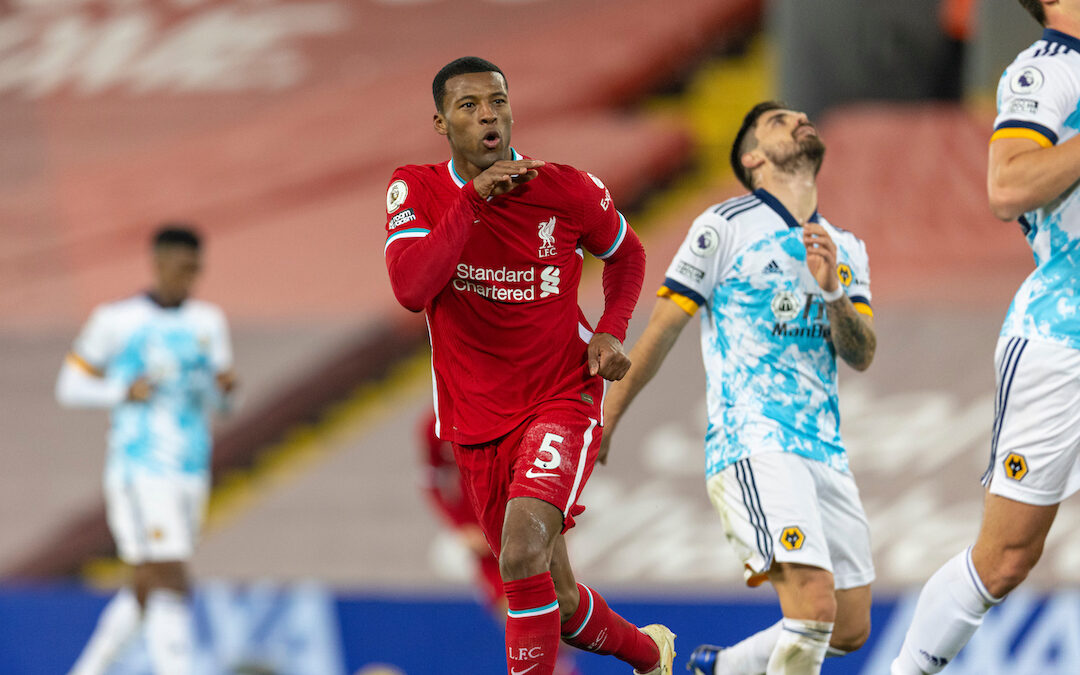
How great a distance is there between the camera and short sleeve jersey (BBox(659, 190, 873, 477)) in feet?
15.0

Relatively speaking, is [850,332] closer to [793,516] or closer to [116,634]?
[793,516]

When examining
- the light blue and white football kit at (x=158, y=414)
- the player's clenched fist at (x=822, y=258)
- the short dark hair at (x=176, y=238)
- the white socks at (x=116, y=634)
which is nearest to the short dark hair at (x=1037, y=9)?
the player's clenched fist at (x=822, y=258)

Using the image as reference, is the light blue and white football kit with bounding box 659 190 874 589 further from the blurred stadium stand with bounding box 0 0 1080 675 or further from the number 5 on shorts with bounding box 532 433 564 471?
the blurred stadium stand with bounding box 0 0 1080 675

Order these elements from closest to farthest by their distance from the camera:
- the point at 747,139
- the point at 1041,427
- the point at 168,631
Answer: the point at 1041,427, the point at 747,139, the point at 168,631

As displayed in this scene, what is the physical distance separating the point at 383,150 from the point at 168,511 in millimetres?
7297

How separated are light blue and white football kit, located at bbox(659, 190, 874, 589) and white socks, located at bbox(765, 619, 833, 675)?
209 millimetres

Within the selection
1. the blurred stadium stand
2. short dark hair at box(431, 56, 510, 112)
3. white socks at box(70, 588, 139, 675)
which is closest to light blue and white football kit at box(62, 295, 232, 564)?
white socks at box(70, 588, 139, 675)

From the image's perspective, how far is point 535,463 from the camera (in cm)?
411

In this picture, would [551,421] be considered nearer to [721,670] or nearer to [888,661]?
[721,670]

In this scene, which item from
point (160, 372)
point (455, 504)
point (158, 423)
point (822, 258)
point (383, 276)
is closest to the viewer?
point (822, 258)

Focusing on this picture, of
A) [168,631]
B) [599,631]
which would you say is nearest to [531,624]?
[599,631]

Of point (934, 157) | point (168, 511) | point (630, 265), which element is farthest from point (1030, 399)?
point (934, 157)

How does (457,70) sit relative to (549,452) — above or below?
above

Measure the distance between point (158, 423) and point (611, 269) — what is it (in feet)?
12.4
